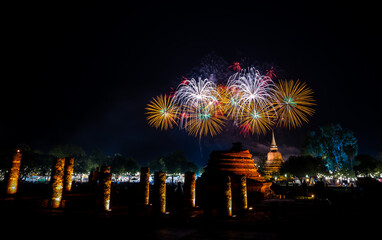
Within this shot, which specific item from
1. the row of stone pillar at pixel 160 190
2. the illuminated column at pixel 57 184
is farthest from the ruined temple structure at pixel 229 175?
the illuminated column at pixel 57 184

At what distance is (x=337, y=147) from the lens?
49688 millimetres

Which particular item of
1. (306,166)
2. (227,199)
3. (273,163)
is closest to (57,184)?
(227,199)

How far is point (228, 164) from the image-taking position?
76.5 ft

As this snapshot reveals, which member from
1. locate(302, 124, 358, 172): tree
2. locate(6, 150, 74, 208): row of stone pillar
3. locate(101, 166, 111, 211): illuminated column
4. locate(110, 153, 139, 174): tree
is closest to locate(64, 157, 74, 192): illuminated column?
locate(6, 150, 74, 208): row of stone pillar

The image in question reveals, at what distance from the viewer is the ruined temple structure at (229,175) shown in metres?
21.4

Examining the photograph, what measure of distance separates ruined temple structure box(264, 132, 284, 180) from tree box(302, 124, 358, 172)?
42.9 ft

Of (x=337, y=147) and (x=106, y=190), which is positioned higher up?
(x=337, y=147)

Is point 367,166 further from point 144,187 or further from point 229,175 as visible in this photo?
point 144,187

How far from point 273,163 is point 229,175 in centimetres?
5051

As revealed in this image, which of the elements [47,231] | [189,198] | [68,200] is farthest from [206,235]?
[68,200]

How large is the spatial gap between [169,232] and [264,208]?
28.5 feet

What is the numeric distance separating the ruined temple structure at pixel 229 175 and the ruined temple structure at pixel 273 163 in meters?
40.5

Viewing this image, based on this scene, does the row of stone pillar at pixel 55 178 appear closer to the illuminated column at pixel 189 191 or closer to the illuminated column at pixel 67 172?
the illuminated column at pixel 67 172

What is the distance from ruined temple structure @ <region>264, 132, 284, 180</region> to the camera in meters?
62.0
